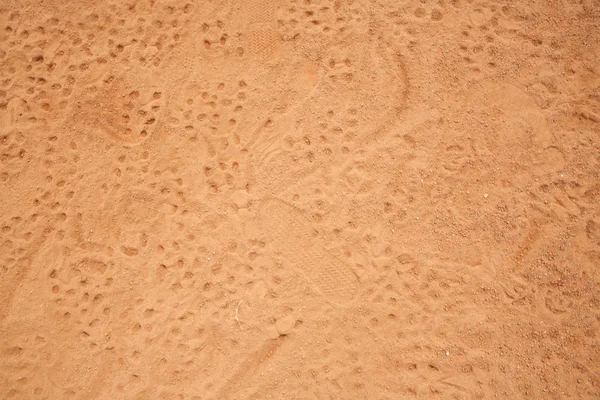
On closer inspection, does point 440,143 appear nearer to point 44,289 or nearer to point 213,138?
point 213,138

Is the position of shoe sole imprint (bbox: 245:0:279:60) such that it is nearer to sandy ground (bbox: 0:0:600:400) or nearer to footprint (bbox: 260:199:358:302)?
sandy ground (bbox: 0:0:600:400)

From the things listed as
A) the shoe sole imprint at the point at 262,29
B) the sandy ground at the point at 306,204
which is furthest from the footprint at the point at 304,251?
the shoe sole imprint at the point at 262,29

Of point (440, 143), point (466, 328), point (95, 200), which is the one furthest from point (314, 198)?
point (95, 200)

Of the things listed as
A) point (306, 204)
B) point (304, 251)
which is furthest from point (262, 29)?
point (304, 251)

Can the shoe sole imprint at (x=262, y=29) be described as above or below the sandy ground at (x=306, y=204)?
above

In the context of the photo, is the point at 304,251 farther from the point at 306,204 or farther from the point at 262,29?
the point at 262,29

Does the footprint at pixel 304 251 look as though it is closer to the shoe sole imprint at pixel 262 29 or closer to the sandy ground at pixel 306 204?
the sandy ground at pixel 306 204
